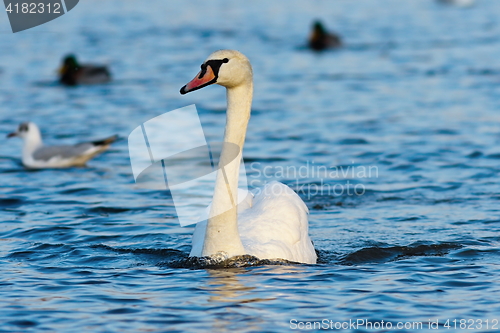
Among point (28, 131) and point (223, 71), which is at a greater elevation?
point (223, 71)

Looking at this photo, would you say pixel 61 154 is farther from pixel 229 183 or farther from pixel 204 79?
pixel 204 79

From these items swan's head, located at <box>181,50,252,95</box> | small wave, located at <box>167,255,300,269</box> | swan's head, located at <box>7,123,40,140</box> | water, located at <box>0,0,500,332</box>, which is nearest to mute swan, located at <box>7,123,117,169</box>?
water, located at <box>0,0,500,332</box>

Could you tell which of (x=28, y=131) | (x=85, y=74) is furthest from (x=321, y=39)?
(x=28, y=131)

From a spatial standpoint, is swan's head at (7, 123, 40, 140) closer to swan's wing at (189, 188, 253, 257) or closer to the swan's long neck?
swan's wing at (189, 188, 253, 257)

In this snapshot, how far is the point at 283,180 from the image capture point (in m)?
11.6

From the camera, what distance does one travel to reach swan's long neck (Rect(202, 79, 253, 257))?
6.95 meters

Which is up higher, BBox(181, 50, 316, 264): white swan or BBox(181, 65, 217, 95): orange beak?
BBox(181, 65, 217, 95): orange beak

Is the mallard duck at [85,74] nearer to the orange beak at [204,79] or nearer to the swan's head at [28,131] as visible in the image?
the swan's head at [28,131]

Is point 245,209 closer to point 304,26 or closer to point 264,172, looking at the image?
point 264,172

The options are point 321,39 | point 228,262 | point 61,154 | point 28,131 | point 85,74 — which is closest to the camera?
point 228,262

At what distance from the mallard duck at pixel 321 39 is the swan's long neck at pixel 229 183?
1697 cm

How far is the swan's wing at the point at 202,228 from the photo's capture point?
741cm

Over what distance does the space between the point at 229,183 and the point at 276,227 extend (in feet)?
2.90

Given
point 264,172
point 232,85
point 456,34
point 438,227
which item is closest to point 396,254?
point 438,227
